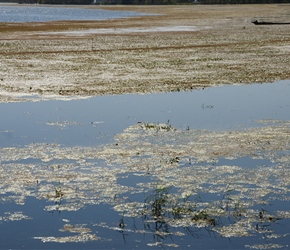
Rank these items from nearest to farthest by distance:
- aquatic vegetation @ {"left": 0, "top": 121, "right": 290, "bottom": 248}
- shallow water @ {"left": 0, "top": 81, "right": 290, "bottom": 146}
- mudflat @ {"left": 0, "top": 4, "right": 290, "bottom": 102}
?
aquatic vegetation @ {"left": 0, "top": 121, "right": 290, "bottom": 248} < shallow water @ {"left": 0, "top": 81, "right": 290, "bottom": 146} < mudflat @ {"left": 0, "top": 4, "right": 290, "bottom": 102}

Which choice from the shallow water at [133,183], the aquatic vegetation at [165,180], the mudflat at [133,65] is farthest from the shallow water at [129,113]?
the mudflat at [133,65]

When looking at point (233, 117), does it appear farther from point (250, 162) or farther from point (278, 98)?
point (250, 162)

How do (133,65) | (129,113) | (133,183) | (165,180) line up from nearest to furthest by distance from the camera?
(133,183) → (165,180) → (129,113) → (133,65)

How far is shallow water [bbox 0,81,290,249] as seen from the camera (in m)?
9.47

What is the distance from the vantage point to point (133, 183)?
11.9m

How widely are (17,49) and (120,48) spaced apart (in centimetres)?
679

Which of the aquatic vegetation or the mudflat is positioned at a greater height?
the aquatic vegetation

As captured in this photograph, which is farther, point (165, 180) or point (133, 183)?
point (165, 180)

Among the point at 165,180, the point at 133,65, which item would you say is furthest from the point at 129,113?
the point at 133,65

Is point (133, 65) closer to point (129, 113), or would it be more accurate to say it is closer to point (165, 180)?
point (129, 113)

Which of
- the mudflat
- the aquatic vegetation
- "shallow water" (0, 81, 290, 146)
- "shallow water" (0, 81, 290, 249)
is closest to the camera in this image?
"shallow water" (0, 81, 290, 249)

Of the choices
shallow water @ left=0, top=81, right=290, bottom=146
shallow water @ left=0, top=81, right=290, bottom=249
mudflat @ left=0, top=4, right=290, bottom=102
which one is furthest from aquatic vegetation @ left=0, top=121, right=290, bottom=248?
mudflat @ left=0, top=4, right=290, bottom=102

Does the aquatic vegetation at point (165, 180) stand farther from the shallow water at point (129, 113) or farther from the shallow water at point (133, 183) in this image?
the shallow water at point (129, 113)

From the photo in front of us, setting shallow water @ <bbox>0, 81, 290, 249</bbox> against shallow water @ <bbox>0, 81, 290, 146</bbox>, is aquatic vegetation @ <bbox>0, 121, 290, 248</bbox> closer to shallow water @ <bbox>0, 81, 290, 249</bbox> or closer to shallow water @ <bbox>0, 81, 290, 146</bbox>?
shallow water @ <bbox>0, 81, 290, 249</bbox>
